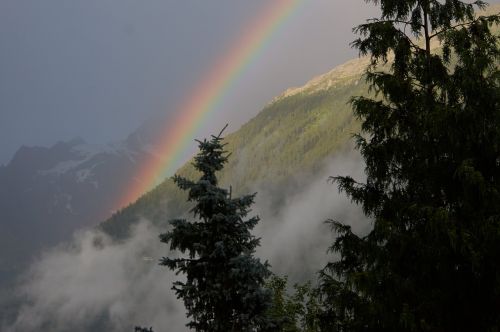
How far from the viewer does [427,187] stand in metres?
11.3

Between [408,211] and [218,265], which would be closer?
[408,211]

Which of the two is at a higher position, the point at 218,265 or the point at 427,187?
the point at 218,265

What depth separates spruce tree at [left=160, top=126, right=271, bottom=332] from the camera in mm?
13078

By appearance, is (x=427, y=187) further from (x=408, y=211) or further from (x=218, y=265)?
(x=218, y=265)

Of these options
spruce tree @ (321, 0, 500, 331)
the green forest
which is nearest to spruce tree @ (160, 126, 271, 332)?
the green forest

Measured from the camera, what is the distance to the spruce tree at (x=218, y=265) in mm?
13078

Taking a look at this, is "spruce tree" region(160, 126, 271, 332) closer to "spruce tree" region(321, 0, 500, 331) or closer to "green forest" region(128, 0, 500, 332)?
"green forest" region(128, 0, 500, 332)

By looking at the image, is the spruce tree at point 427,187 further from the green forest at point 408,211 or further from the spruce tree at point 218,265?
the spruce tree at point 218,265

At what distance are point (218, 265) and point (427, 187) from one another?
5523mm

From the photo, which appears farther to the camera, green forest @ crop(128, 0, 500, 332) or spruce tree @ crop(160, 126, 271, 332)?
spruce tree @ crop(160, 126, 271, 332)

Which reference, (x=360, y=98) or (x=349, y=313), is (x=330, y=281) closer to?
(x=349, y=313)

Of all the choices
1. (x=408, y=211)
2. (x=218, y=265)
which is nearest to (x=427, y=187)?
(x=408, y=211)

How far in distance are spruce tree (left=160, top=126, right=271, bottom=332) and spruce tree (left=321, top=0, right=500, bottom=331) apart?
1.92 metres

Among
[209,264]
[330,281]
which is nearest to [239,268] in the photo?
[209,264]
